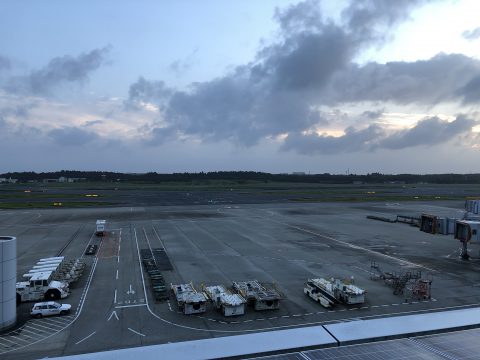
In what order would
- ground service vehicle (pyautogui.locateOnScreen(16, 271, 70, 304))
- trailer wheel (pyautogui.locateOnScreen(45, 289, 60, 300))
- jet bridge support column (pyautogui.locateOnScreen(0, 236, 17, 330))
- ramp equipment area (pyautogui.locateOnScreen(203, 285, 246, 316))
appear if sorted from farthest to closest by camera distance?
trailer wheel (pyautogui.locateOnScreen(45, 289, 60, 300)), ground service vehicle (pyautogui.locateOnScreen(16, 271, 70, 304)), ramp equipment area (pyautogui.locateOnScreen(203, 285, 246, 316)), jet bridge support column (pyautogui.locateOnScreen(0, 236, 17, 330))

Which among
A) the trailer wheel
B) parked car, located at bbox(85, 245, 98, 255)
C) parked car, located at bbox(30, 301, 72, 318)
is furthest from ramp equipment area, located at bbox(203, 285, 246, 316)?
parked car, located at bbox(85, 245, 98, 255)

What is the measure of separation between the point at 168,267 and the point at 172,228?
1159 inches

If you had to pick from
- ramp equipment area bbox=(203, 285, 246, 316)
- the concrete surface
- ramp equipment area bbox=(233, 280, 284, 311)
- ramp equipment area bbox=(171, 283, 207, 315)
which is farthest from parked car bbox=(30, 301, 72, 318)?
ramp equipment area bbox=(233, 280, 284, 311)

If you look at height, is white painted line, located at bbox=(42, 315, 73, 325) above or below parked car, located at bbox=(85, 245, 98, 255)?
below

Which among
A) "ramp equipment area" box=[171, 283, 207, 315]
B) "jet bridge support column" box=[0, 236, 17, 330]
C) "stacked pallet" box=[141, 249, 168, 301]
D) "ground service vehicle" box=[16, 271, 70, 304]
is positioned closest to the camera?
"jet bridge support column" box=[0, 236, 17, 330]

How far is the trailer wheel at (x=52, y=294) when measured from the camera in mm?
34312

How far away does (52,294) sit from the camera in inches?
1355

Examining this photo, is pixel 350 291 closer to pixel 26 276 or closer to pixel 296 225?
pixel 26 276

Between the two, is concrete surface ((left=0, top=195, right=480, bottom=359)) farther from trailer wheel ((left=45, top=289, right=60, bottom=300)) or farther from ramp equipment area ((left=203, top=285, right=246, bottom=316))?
trailer wheel ((left=45, top=289, right=60, bottom=300))

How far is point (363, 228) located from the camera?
3046 inches

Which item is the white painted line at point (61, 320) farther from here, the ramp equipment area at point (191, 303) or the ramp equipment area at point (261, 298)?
the ramp equipment area at point (261, 298)

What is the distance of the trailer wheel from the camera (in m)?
34.3

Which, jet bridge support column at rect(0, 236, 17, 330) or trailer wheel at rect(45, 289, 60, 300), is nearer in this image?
jet bridge support column at rect(0, 236, 17, 330)

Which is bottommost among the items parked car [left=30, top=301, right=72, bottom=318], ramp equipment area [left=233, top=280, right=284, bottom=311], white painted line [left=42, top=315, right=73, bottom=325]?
white painted line [left=42, top=315, right=73, bottom=325]
